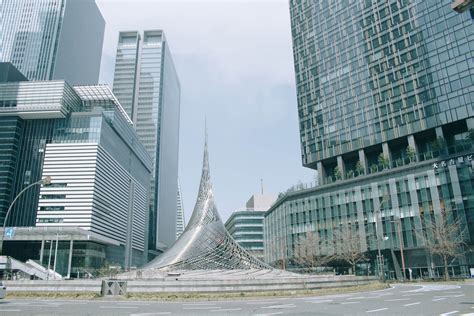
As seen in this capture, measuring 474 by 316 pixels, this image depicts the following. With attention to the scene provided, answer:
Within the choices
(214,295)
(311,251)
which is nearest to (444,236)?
(311,251)

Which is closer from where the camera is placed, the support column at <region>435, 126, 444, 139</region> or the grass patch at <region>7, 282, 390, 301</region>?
the grass patch at <region>7, 282, 390, 301</region>

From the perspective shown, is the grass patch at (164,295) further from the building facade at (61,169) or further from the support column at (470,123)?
the building facade at (61,169)

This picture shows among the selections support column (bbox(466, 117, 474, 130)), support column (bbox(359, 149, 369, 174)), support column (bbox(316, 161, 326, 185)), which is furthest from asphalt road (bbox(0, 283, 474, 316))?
support column (bbox(316, 161, 326, 185))

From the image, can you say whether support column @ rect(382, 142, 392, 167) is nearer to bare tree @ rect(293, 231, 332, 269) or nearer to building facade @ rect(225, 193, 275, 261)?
bare tree @ rect(293, 231, 332, 269)

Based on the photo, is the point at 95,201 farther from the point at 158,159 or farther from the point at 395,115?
the point at 158,159

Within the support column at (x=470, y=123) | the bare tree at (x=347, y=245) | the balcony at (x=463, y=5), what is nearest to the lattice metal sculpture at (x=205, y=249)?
the bare tree at (x=347, y=245)

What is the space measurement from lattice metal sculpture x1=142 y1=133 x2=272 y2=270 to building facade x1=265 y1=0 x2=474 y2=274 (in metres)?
22.6

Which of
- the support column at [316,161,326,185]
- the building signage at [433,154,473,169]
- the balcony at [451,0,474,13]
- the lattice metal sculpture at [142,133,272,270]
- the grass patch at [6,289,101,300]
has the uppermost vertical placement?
the support column at [316,161,326,185]

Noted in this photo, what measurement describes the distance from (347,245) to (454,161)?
2255 cm

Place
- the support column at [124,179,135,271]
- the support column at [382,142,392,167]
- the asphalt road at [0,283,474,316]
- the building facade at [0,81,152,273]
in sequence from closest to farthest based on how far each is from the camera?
the asphalt road at [0,283,474,316]
the support column at [382,142,392,167]
the building facade at [0,81,152,273]
the support column at [124,179,135,271]

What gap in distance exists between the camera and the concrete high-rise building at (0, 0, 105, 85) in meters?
121

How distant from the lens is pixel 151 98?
184 m

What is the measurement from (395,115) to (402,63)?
10510 millimetres

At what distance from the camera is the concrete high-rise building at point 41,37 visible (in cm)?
12062
